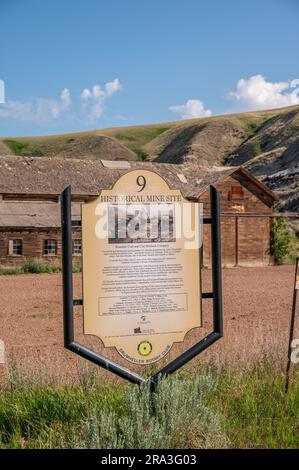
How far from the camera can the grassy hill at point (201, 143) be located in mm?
75338

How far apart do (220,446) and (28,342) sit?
6.26m

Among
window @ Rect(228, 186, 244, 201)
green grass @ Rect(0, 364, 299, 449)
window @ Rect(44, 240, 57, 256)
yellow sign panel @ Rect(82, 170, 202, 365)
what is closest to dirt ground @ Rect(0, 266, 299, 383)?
green grass @ Rect(0, 364, 299, 449)

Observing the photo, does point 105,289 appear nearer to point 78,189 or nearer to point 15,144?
point 78,189

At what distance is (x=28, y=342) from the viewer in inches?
381

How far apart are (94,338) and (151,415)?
6186mm

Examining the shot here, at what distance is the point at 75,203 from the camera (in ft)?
104

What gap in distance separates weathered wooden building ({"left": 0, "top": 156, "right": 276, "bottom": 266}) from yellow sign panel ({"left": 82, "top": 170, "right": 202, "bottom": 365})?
77.5 feet

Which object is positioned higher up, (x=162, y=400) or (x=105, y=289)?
(x=105, y=289)

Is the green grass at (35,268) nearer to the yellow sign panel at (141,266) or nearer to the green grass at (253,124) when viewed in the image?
the yellow sign panel at (141,266)

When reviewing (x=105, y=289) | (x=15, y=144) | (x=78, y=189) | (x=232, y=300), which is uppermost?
(x=15, y=144)

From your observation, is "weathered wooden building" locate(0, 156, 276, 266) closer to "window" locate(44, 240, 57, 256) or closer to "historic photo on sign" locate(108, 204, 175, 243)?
"window" locate(44, 240, 57, 256)

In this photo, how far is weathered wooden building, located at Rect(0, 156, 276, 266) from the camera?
28578 millimetres

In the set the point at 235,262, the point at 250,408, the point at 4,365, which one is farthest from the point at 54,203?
the point at 250,408

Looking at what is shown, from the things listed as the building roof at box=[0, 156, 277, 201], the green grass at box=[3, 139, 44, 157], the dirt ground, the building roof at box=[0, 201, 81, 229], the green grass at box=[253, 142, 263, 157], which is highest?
the green grass at box=[3, 139, 44, 157]
